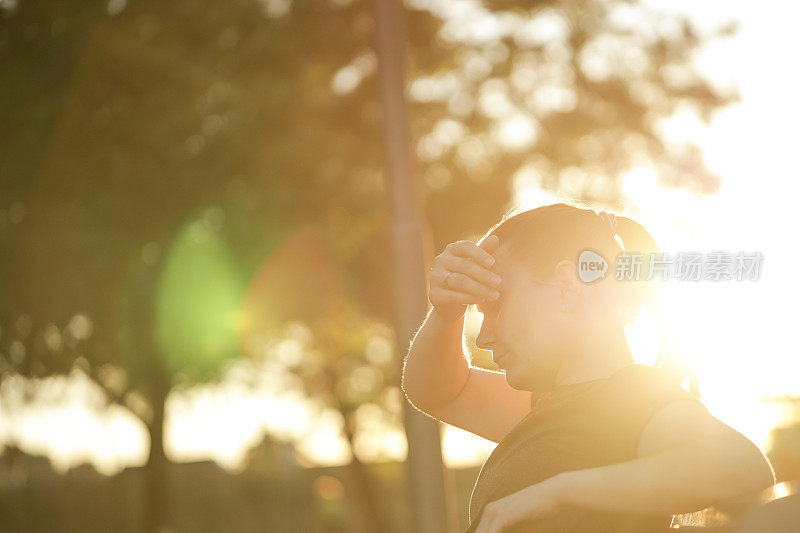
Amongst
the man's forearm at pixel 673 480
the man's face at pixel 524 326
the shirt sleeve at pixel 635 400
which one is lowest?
the man's forearm at pixel 673 480

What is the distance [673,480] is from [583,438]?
29 cm

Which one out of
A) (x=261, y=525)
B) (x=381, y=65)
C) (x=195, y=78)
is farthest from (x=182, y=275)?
(x=261, y=525)

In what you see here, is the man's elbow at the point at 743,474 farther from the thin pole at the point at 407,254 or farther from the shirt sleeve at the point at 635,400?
the thin pole at the point at 407,254

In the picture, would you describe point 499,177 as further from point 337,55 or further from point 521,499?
point 521,499

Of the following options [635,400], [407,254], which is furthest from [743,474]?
[407,254]

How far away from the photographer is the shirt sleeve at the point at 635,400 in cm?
197

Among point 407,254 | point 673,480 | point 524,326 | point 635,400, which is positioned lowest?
point 673,480

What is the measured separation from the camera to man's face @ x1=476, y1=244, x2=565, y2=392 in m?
2.26

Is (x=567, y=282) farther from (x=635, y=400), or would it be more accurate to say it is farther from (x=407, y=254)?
(x=407, y=254)

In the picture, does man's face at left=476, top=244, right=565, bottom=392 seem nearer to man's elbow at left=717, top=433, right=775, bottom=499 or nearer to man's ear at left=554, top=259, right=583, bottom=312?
man's ear at left=554, top=259, right=583, bottom=312

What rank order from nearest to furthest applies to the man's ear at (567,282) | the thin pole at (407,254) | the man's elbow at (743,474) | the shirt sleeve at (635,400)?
the man's elbow at (743,474), the shirt sleeve at (635,400), the man's ear at (567,282), the thin pole at (407,254)

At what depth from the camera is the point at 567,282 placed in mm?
2248

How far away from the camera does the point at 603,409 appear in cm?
209

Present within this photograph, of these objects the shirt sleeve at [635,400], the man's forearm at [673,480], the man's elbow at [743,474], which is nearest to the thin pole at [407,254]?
Result: the shirt sleeve at [635,400]
